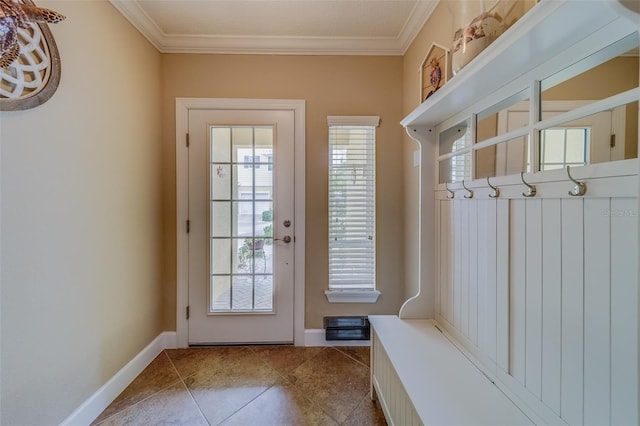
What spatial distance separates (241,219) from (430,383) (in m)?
1.69

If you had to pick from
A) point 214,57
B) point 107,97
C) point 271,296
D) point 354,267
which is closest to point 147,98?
point 107,97

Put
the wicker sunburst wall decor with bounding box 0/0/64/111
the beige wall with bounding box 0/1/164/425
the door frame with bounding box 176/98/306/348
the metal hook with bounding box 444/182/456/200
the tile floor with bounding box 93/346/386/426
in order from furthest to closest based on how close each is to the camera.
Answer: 1. the door frame with bounding box 176/98/306/348
2. the tile floor with bounding box 93/346/386/426
3. the metal hook with bounding box 444/182/456/200
4. the beige wall with bounding box 0/1/164/425
5. the wicker sunburst wall decor with bounding box 0/0/64/111

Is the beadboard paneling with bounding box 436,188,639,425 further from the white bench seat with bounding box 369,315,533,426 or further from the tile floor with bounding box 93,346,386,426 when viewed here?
the tile floor with bounding box 93,346,386,426

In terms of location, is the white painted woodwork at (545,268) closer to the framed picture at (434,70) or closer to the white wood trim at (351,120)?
the framed picture at (434,70)

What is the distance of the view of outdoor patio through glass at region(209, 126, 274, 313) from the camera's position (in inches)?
84.0

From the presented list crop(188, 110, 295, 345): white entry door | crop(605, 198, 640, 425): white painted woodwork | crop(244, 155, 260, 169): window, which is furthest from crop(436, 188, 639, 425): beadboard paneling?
crop(244, 155, 260, 169): window

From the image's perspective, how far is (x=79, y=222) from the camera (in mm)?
1388

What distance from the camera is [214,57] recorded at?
2.12 meters

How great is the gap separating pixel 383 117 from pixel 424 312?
1510mm

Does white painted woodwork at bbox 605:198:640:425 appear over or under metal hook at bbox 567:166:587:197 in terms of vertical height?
under

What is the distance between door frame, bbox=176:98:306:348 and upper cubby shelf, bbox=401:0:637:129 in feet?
4.09

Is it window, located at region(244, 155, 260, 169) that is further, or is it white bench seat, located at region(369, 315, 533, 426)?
window, located at region(244, 155, 260, 169)

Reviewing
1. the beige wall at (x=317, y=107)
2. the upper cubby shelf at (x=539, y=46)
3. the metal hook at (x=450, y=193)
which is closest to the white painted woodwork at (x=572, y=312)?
the upper cubby shelf at (x=539, y=46)

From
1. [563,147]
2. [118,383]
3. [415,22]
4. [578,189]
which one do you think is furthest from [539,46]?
[118,383]
